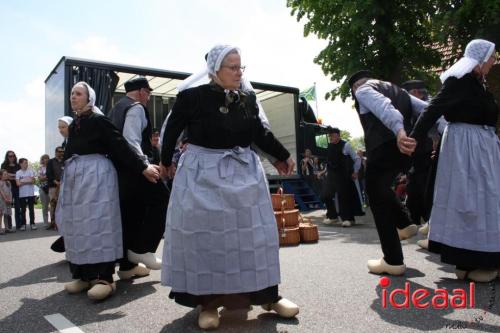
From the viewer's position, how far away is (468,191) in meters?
3.51

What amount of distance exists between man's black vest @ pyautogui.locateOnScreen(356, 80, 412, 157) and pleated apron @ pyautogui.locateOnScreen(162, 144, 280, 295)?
1487 millimetres

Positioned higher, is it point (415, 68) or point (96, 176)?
point (415, 68)

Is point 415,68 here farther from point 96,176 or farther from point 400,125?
point 96,176

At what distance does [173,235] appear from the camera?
2771 millimetres

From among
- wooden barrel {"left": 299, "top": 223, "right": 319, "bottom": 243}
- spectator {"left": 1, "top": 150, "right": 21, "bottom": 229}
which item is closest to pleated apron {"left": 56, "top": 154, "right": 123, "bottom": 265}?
wooden barrel {"left": 299, "top": 223, "right": 319, "bottom": 243}

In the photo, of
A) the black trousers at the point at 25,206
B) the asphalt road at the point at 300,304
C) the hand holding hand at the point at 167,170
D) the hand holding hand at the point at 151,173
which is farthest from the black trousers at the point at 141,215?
the black trousers at the point at 25,206

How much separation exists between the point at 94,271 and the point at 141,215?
0.79m

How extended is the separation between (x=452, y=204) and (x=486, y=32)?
27.3 ft

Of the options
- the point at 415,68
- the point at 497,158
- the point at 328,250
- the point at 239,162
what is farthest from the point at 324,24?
the point at 239,162

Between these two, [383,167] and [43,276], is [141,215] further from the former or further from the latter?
[383,167]

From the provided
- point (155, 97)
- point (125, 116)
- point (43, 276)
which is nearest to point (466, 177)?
point (125, 116)

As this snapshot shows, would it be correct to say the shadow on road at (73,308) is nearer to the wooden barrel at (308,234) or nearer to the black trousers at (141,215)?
the black trousers at (141,215)

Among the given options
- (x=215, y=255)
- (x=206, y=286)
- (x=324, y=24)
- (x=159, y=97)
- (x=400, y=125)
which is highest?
(x=324, y=24)

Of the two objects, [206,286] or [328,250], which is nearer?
[206,286]
